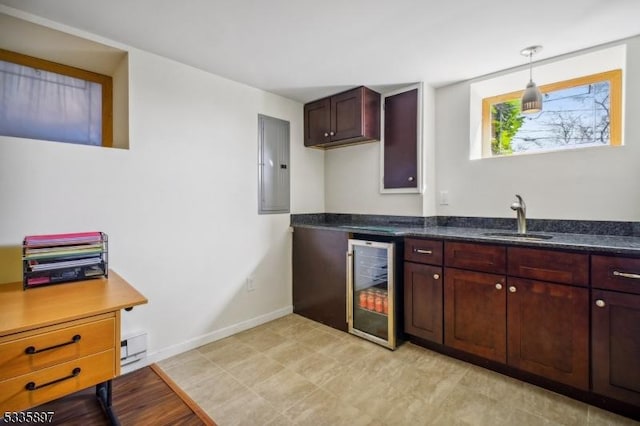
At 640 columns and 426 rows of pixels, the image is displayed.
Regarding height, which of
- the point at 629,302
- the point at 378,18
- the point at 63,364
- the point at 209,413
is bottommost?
the point at 209,413

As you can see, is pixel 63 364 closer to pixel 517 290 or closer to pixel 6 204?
pixel 6 204

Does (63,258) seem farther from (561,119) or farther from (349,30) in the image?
(561,119)

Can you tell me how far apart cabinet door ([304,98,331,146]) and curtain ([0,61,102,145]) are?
1844 mm

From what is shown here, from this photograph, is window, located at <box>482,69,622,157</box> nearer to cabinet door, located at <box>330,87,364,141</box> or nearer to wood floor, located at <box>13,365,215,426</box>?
cabinet door, located at <box>330,87,364,141</box>

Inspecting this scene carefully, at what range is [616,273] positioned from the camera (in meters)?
1.61

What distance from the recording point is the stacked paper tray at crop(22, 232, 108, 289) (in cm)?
156

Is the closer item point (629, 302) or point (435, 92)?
point (629, 302)

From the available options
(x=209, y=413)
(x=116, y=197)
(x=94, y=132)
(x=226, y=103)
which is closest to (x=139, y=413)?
(x=209, y=413)

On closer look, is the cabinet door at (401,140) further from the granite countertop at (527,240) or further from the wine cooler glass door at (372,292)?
the wine cooler glass door at (372,292)

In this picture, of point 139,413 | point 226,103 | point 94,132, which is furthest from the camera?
point 226,103

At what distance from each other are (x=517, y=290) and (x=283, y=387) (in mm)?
1586

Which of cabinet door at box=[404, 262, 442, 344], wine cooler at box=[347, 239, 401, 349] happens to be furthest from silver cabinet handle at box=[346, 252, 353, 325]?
cabinet door at box=[404, 262, 442, 344]

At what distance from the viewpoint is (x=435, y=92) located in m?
2.93

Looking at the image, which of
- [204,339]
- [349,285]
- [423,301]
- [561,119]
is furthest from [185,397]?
[561,119]
